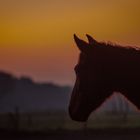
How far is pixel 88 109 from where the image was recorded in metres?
2.42

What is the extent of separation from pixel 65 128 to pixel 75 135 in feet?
1.77

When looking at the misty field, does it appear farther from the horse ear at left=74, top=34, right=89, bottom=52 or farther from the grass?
the horse ear at left=74, top=34, right=89, bottom=52

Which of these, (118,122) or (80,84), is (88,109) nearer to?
(80,84)

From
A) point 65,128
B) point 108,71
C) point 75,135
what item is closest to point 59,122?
point 65,128

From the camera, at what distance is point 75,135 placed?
291 inches

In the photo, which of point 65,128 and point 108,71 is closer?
point 108,71

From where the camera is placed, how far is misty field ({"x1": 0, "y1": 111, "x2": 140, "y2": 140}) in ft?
23.4

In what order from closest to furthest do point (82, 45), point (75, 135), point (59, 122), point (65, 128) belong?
point (82, 45), point (75, 135), point (65, 128), point (59, 122)

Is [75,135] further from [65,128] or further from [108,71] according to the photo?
[108,71]

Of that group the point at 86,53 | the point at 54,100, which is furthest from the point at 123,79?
the point at 54,100

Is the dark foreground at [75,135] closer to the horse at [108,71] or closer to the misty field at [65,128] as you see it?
the misty field at [65,128]

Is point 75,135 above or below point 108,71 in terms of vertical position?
below

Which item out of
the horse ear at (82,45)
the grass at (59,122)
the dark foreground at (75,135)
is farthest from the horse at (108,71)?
the grass at (59,122)

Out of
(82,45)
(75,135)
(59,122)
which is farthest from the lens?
(59,122)
